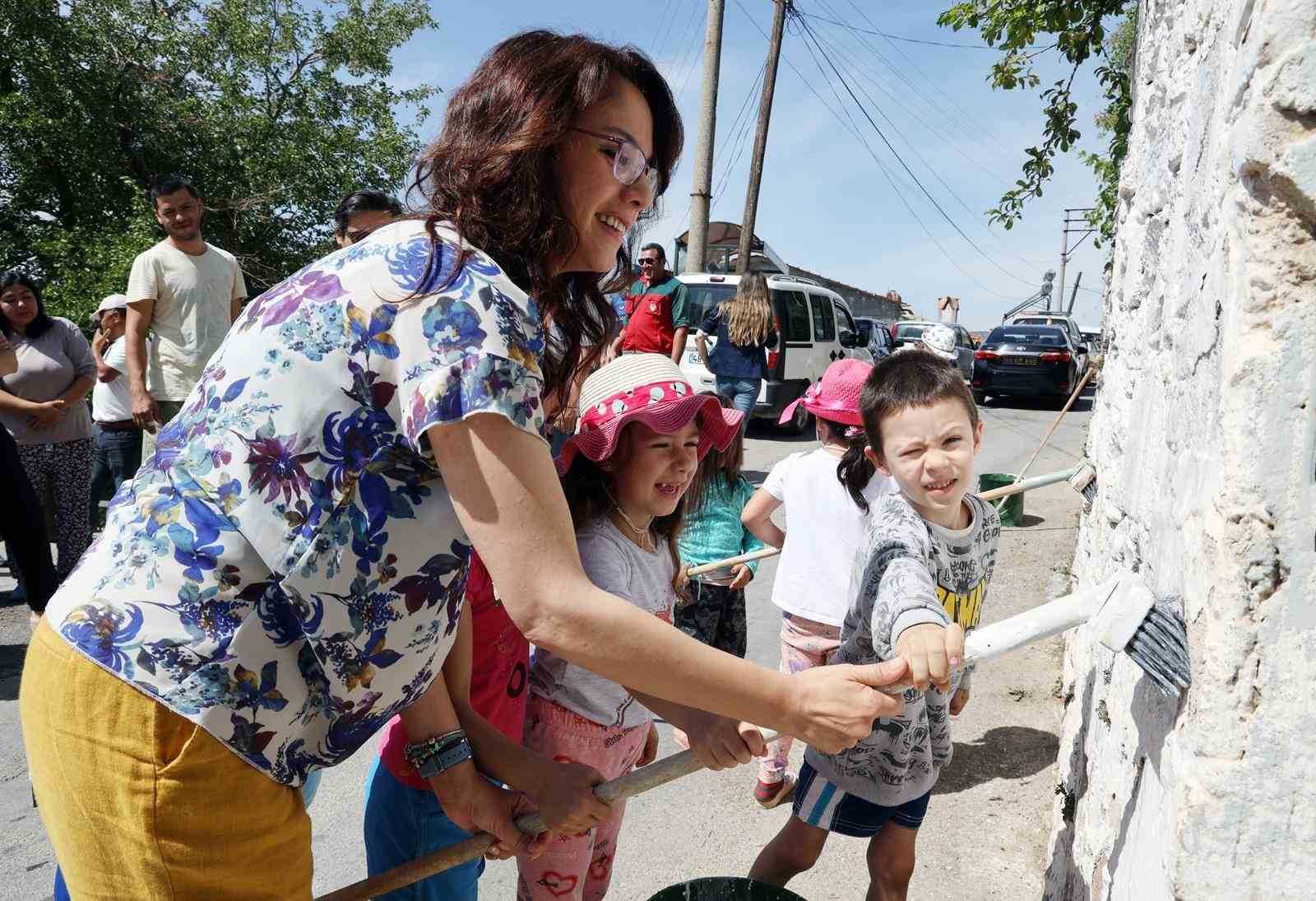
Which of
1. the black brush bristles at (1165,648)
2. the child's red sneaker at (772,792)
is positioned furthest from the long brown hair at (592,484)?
the child's red sneaker at (772,792)

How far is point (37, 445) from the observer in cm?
463

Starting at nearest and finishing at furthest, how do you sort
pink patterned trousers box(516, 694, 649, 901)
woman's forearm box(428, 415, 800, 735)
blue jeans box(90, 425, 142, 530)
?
woman's forearm box(428, 415, 800, 735) → pink patterned trousers box(516, 694, 649, 901) → blue jeans box(90, 425, 142, 530)

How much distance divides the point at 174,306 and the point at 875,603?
4.32m

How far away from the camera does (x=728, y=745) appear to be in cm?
173

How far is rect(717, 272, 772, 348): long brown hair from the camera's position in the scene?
7.70 metres

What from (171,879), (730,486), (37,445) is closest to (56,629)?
(171,879)

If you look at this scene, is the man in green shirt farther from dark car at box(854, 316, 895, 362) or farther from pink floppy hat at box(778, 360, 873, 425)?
dark car at box(854, 316, 895, 362)

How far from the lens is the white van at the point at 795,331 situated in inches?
404

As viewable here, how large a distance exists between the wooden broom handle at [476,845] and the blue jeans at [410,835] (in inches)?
5.4

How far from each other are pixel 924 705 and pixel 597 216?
1.42 metres

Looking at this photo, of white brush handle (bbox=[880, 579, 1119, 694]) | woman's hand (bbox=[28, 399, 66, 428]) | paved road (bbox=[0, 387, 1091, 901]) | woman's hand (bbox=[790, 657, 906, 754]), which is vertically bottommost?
paved road (bbox=[0, 387, 1091, 901])

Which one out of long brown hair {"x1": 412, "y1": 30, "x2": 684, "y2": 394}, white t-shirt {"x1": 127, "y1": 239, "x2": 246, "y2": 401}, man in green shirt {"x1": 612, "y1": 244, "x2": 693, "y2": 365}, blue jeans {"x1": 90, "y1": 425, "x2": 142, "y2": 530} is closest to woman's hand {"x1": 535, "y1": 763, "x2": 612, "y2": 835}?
long brown hair {"x1": 412, "y1": 30, "x2": 684, "y2": 394}

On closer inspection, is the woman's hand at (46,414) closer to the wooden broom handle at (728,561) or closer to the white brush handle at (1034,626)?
the wooden broom handle at (728,561)

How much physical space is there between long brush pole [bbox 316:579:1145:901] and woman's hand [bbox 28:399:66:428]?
4059 millimetres
